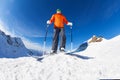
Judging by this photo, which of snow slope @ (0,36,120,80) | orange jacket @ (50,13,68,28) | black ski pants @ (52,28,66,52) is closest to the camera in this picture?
snow slope @ (0,36,120,80)

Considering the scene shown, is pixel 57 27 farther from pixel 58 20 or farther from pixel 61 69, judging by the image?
pixel 61 69

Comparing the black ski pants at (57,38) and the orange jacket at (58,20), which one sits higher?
the orange jacket at (58,20)

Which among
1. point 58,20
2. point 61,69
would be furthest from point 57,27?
point 61,69

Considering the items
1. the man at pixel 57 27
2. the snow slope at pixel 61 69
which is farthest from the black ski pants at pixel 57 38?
the snow slope at pixel 61 69

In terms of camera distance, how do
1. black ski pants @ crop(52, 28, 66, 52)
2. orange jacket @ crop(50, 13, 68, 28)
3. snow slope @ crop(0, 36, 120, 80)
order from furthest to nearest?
orange jacket @ crop(50, 13, 68, 28) < black ski pants @ crop(52, 28, 66, 52) < snow slope @ crop(0, 36, 120, 80)

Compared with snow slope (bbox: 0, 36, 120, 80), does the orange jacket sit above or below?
above

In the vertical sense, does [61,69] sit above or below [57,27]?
below

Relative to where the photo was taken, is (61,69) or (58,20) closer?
(61,69)

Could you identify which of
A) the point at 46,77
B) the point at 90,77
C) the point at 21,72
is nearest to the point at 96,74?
the point at 90,77

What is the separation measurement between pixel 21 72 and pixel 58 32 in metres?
6.24

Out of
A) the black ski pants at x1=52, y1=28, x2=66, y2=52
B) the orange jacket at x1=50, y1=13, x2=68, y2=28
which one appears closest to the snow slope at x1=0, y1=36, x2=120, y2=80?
the black ski pants at x1=52, y1=28, x2=66, y2=52

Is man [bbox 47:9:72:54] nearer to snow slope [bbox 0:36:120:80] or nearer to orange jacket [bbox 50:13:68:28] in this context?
orange jacket [bbox 50:13:68:28]

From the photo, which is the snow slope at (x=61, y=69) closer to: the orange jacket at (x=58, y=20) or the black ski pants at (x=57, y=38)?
the black ski pants at (x=57, y=38)

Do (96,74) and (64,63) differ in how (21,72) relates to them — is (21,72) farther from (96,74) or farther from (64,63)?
(96,74)
